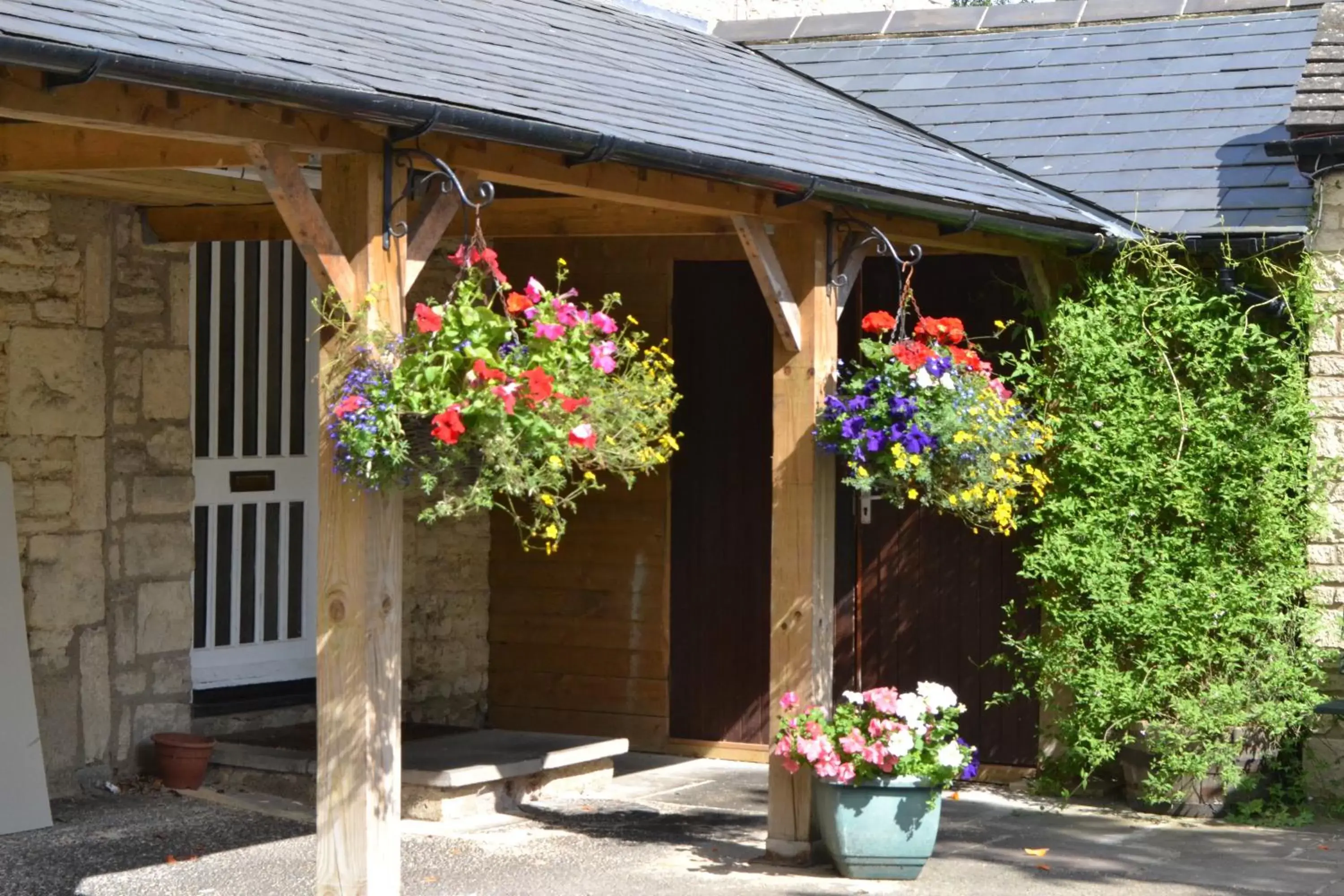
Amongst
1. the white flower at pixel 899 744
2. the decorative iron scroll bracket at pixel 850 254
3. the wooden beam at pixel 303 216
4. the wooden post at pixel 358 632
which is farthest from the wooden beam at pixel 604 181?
the white flower at pixel 899 744

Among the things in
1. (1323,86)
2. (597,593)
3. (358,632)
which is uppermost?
(1323,86)

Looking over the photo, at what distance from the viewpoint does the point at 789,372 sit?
6.91m

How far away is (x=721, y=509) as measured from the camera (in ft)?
31.0

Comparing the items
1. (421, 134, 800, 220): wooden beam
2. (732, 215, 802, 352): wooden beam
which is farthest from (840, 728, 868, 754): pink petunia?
(421, 134, 800, 220): wooden beam

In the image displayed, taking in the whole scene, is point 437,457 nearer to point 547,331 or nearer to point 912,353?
point 547,331

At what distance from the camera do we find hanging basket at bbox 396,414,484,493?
15.9 ft

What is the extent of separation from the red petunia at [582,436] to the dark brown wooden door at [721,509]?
14.6ft

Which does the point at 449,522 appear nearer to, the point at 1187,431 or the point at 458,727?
the point at 458,727

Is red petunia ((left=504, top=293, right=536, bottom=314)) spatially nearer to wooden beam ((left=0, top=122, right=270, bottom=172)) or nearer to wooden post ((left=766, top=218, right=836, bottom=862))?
wooden beam ((left=0, top=122, right=270, bottom=172))

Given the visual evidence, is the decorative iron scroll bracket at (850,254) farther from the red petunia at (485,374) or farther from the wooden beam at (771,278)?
the red petunia at (485,374)

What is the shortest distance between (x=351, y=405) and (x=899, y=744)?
2.57 metres

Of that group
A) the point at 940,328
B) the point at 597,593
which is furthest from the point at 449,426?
the point at 597,593

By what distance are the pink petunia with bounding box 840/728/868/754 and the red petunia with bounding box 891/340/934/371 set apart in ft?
4.38

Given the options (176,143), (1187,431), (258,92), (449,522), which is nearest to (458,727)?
(449,522)
